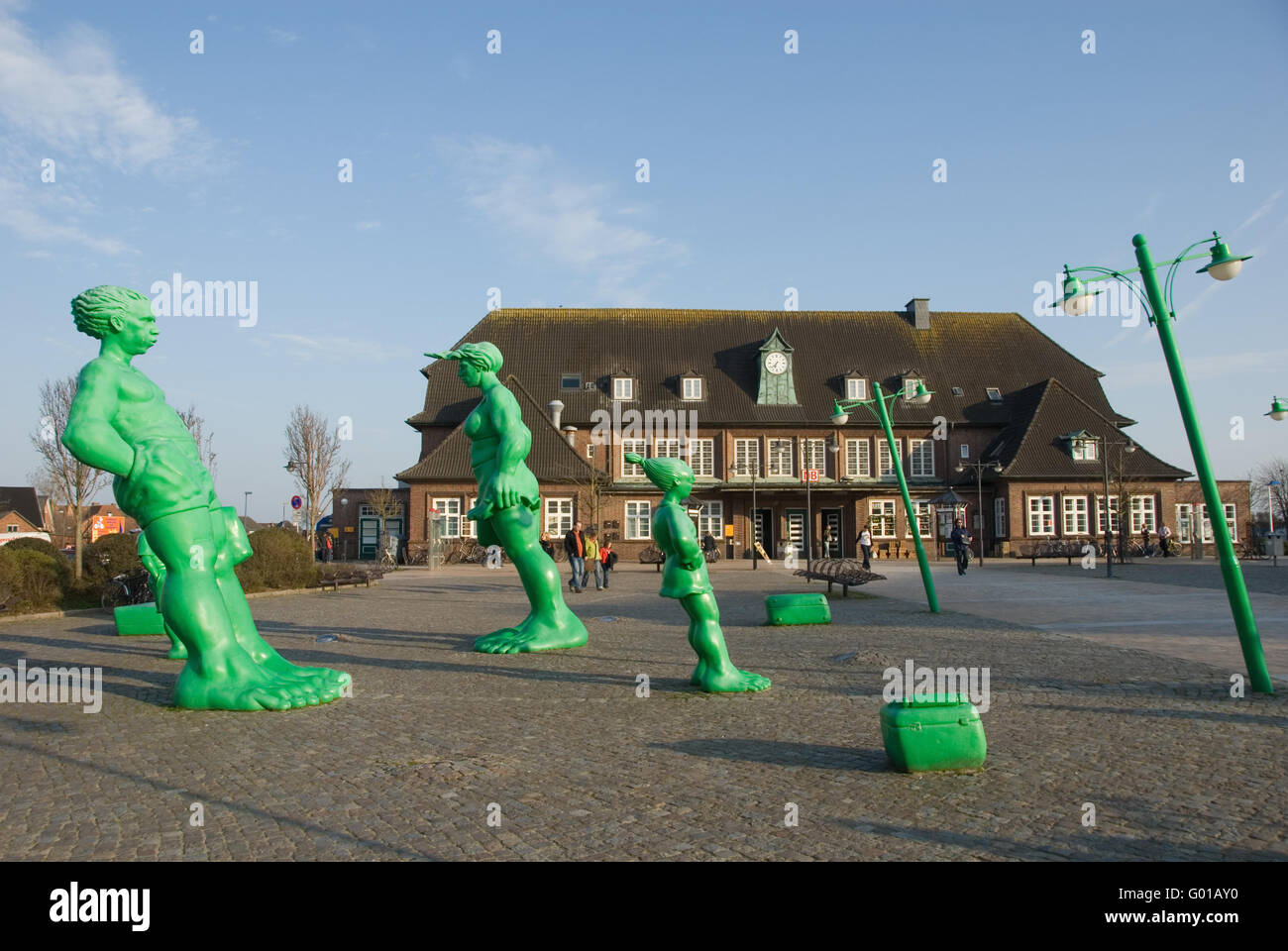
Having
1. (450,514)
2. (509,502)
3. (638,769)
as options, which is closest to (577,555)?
(509,502)

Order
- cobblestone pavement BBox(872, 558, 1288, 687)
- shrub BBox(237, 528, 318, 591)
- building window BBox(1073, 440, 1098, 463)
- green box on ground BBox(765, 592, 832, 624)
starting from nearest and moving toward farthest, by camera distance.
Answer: cobblestone pavement BBox(872, 558, 1288, 687) → green box on ground BBox(765, 592, 832, 624) → shrub BBox(237, 528, 318, 591) → building window BBox(1073, 440, 1098, 463)

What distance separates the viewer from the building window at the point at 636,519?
40.9m

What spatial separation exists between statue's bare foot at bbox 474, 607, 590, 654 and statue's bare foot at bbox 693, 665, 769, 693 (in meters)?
A: 3.14

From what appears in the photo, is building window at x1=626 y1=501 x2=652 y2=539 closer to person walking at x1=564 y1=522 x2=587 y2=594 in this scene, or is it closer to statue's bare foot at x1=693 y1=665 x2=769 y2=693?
person walking at x1=564 y1=522 x2=587 y2=594

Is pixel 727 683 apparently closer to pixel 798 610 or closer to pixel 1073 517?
pixel 798 610

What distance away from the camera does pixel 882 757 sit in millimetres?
5820

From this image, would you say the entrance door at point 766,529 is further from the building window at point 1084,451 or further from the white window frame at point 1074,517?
the building window at point 1084,451

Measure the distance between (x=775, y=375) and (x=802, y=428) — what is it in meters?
2.84

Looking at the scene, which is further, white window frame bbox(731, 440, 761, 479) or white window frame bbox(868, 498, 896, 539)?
white window frame bbox(868, 498, 896, 539)

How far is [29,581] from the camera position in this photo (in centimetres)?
1534

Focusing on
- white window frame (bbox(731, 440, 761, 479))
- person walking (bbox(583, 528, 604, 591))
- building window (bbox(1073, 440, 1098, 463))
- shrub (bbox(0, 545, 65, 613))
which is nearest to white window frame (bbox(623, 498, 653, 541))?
white window frame (bbox(731, 440, 761, 479))

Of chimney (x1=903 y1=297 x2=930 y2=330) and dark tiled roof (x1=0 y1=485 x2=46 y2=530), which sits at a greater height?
chimney (x1=903 y1=297 x2=930 y2=330)

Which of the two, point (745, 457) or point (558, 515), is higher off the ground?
point (745, 457)

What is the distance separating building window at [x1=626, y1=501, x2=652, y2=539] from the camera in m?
40.9
